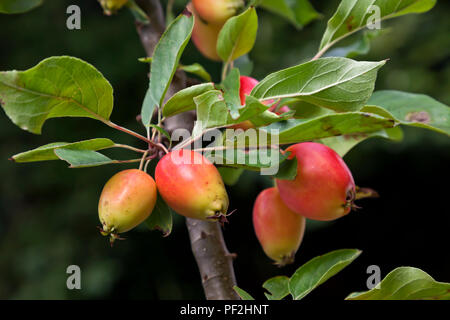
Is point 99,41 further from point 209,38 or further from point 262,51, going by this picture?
point 209,38

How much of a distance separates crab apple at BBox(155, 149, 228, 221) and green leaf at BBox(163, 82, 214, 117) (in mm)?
55

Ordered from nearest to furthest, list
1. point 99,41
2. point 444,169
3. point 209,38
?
point 209,38 < point 99,41 < point 444,169

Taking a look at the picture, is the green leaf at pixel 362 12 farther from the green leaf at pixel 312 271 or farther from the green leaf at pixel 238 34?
the green leaf at pixel 312 271

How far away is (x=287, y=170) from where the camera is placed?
0.51 meters

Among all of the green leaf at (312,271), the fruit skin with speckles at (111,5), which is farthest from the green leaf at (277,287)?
the fruit skin with speckles at (111,5)

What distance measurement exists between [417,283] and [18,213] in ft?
6.55

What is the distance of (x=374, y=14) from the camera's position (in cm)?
55

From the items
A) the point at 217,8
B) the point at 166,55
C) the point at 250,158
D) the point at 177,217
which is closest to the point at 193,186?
the point at 250,158

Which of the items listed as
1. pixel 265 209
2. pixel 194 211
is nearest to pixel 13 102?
pixel 194 211

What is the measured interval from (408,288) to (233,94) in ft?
0.92

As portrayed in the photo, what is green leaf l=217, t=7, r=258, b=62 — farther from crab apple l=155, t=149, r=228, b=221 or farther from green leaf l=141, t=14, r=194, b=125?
crab apple l=155, t=149, r=228, b=221

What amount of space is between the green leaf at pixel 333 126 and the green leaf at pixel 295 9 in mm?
414

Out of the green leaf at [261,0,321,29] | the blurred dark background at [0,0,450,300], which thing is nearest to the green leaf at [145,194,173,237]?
the green leaf at [261,0,321,29]

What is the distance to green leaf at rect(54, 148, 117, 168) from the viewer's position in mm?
428
